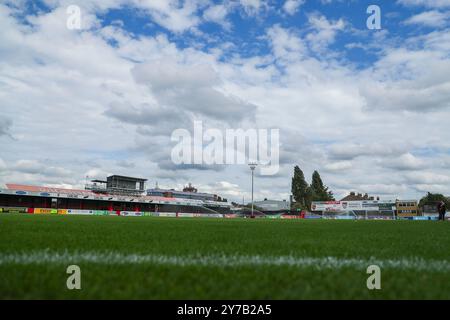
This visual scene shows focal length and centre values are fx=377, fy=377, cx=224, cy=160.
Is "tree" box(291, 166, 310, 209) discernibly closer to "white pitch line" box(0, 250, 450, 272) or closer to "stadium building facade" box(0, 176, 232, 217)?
"stadium building facade" box(0, 176, 232, 217)

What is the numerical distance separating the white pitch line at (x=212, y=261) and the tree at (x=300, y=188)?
8526cm

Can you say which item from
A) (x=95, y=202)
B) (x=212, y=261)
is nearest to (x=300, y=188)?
(x=95, y=202)

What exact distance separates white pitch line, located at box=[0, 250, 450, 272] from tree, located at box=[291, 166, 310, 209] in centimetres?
8526

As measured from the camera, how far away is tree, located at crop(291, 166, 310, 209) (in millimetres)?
88375

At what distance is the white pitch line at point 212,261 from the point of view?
4.05 metres

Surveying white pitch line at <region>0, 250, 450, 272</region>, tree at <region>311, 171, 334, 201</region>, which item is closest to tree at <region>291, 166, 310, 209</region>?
tree at <region>311, 171, 334, 201</region>

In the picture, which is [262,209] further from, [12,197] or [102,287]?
[102,287]

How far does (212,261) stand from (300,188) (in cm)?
8621

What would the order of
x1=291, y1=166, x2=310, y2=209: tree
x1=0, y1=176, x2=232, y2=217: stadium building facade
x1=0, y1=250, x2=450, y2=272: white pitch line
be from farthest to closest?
1. x1=291, y1=166, x2=310, y2=209: tree
2. x1=0, y1=176, x2=232, y2=217: stadium building facade
3. x1=0, y1=250, x2=450, y2=272: white pitch line

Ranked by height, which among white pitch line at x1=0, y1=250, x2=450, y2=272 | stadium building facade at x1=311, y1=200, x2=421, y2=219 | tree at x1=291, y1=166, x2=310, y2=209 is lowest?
stadium building facade at x1=311, y1=200, x2=421, y2=219

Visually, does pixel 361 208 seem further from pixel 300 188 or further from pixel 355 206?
pixel 300 188

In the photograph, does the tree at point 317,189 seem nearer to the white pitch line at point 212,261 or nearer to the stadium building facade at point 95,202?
the stadium building facade at point 95,202
